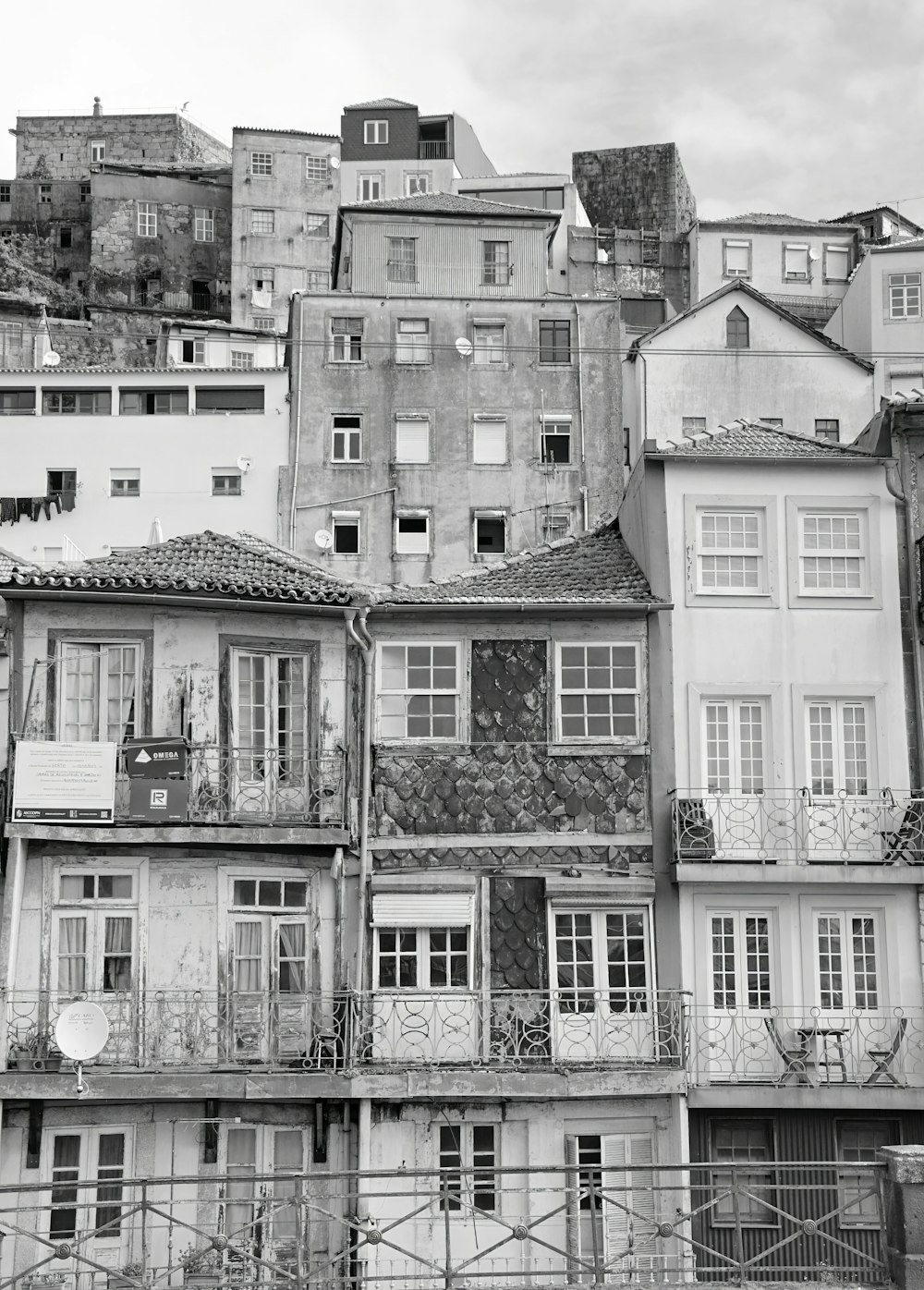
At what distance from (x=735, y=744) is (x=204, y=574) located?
825 cm

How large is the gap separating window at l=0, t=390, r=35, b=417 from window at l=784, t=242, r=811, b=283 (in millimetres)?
29094

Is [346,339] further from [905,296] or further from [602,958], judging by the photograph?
[602,958]

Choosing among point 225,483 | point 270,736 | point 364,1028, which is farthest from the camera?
point 225,483

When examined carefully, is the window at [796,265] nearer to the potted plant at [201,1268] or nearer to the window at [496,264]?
the window at [496,264]

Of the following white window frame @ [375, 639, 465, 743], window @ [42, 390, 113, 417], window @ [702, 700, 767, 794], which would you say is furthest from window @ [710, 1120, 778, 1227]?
window @ [42, 390, 113, 417]

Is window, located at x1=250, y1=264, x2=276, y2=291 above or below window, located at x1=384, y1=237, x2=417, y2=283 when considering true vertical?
above

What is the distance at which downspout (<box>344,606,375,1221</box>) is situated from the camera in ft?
79.7

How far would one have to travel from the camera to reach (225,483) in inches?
2126

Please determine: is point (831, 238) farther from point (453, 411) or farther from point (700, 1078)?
point (700, 1078)

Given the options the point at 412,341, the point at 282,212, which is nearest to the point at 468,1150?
the point at 412,341

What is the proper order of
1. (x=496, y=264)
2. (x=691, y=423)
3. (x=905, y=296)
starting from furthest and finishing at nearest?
(x=496, y=264), (x=905, y=296), (x=691, y=423)

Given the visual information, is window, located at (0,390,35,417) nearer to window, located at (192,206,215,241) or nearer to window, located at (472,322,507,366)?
window, located at (472,322,507,366)

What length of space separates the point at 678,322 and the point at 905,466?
85.5ft

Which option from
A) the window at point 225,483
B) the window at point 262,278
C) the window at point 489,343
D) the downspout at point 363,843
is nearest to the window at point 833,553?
the downspout at point 363,843
